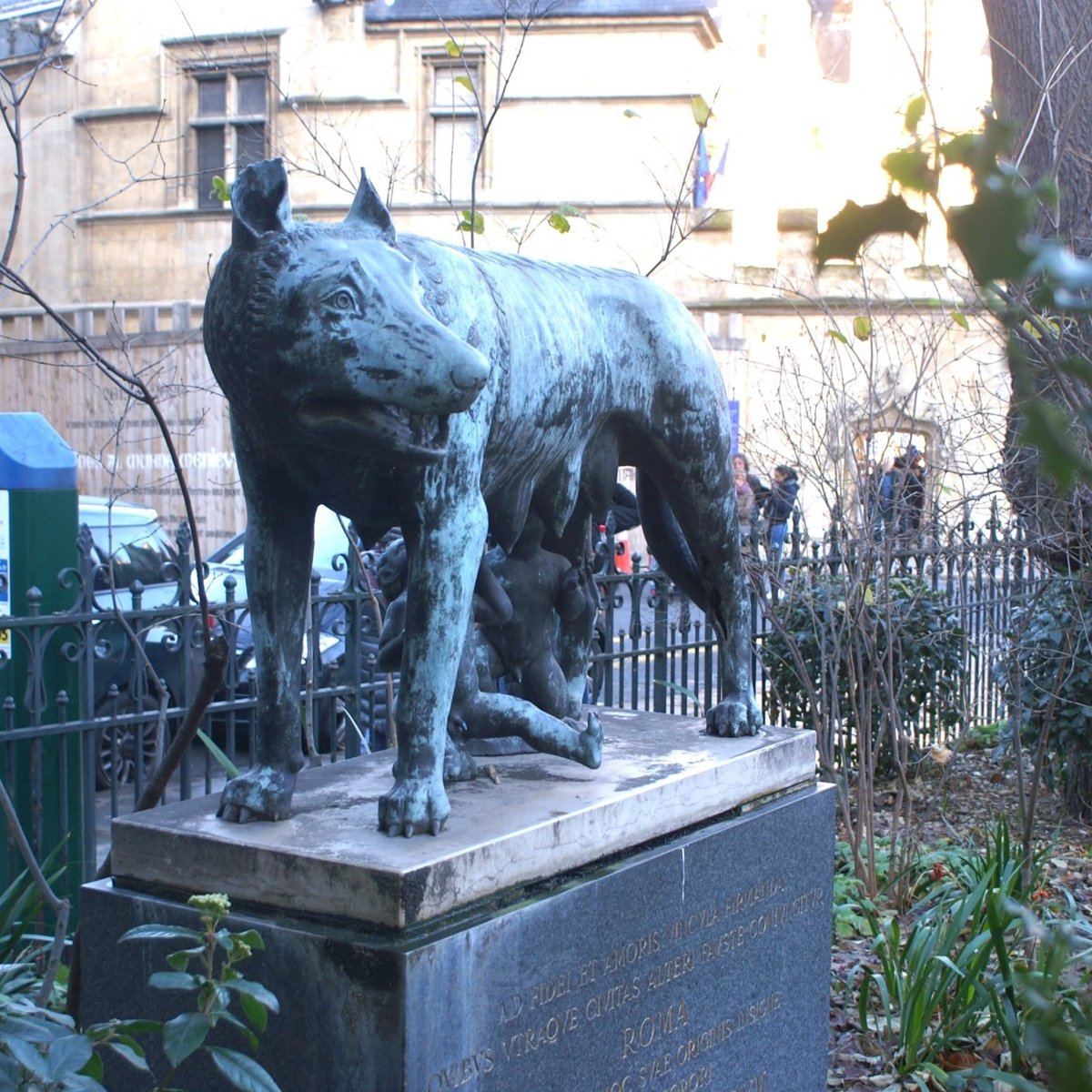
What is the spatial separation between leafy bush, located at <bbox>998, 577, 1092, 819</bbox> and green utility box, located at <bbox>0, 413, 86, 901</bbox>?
15.0 ft

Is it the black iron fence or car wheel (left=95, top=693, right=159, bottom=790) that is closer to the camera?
the black iron fence

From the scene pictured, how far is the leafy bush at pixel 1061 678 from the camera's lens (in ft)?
23.8

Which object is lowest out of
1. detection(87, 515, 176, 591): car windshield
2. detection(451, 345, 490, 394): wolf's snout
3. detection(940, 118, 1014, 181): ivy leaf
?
detection(87, 515, 176, 591): car windshield

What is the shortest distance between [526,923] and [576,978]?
27cm

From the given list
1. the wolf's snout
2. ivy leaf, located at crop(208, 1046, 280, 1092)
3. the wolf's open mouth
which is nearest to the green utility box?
the wolf's open mouth

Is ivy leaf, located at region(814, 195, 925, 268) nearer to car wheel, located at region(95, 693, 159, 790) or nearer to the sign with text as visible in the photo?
the sign with text

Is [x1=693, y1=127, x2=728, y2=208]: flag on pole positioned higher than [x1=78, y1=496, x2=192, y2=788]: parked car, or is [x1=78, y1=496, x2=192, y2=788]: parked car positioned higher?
→ [x1=693, y1=127, x2=728, y2=208]: flag on pole

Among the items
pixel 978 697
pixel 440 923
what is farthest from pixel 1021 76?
pixel 440 923

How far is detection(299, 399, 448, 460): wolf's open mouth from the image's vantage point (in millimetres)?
2645

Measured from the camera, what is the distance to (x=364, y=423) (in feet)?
8.68

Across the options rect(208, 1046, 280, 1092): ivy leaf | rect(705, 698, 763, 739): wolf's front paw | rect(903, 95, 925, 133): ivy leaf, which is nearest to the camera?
rect(903, 95, 925, 133): ivy leaf

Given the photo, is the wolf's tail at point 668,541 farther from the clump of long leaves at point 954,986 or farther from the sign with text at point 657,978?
the clump of long leaves at point 954,986

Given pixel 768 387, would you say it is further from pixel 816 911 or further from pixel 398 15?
pixel 816 911

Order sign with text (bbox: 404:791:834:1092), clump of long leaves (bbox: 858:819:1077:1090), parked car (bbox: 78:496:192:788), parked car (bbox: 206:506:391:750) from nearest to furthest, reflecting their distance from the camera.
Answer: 1. sign with text (bbox: 404:791:834:1092)
2. clump of long leaves (bbox: 858:819:1077:1090)
3. parked car (bbox: 78:496:192:788)
4. parked car (bbox: 206:506:391:750)
